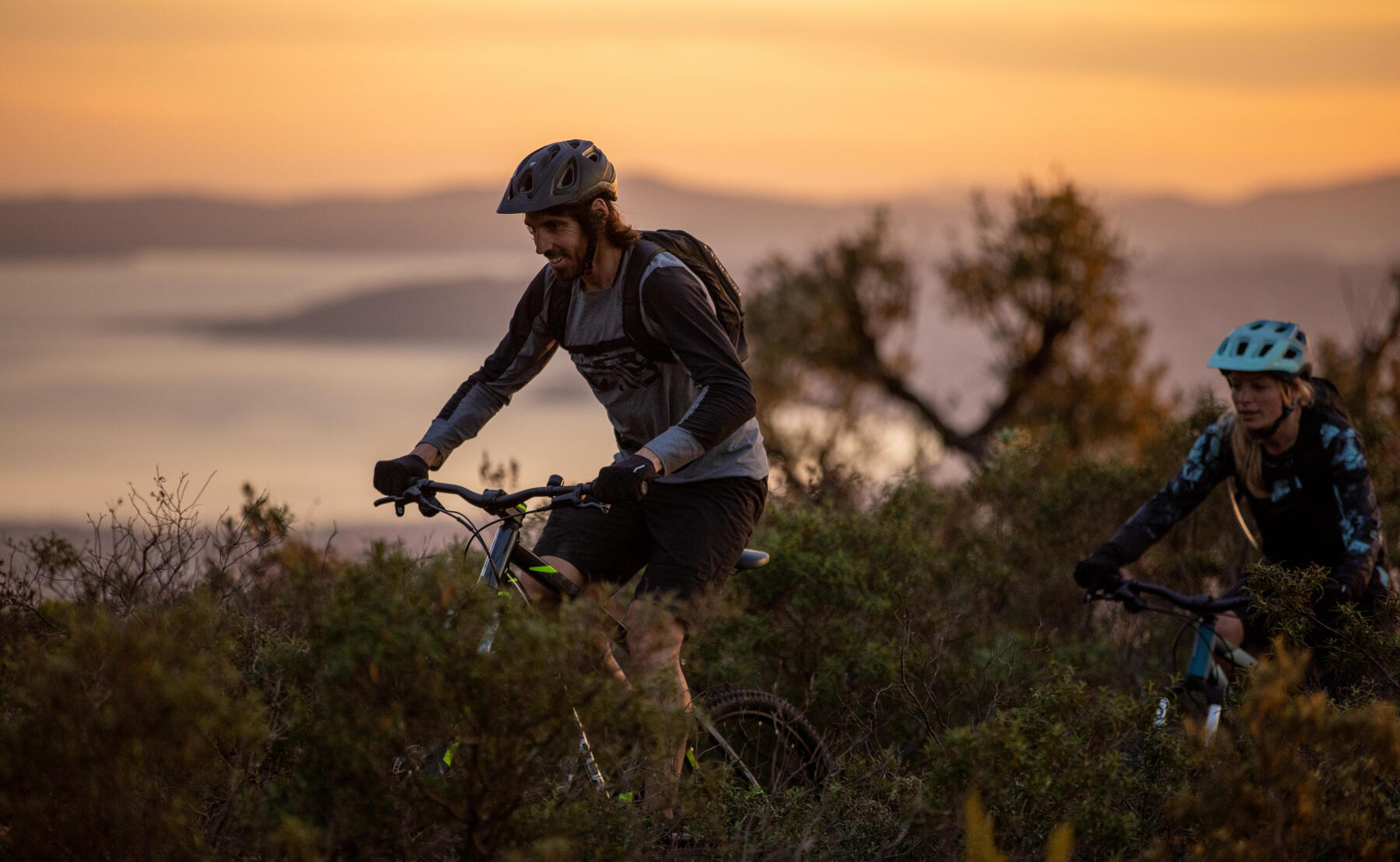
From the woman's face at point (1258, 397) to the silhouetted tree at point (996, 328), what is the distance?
65.2 ft

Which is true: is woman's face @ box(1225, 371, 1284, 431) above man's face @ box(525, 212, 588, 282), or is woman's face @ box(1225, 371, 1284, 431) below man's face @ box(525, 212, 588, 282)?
below

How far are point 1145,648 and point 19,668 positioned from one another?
6.78 meters

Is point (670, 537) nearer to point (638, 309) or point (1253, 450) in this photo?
point (638, 309)

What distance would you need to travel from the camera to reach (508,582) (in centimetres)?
460

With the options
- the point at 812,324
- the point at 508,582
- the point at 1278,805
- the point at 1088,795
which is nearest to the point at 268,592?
the point at 508,582

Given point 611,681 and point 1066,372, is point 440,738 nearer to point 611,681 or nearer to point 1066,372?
point 611,681

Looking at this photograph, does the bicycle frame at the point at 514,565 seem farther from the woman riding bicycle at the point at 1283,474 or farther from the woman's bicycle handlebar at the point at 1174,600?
the woman riding bicycle at the point at 1283,474

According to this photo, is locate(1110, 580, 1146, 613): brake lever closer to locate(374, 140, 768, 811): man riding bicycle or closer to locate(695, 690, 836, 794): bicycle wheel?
locate(695, 690, 836, 794): bicycle wheel

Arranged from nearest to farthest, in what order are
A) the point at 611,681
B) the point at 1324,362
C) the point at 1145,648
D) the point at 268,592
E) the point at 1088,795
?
the point at 611,681 < the point at 1088,795 < the point at 268,592 < the point at 1145,648 < the point at 1324,362

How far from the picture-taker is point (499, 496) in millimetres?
4414

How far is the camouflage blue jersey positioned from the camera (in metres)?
5.68

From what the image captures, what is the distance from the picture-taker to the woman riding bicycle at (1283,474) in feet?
19.0

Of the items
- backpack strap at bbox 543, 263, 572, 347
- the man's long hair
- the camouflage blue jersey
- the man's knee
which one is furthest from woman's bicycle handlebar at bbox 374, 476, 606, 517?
the camouflage blue jersey

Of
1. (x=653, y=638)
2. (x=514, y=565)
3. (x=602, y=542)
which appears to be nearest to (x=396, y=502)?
(x=514, y=565)
